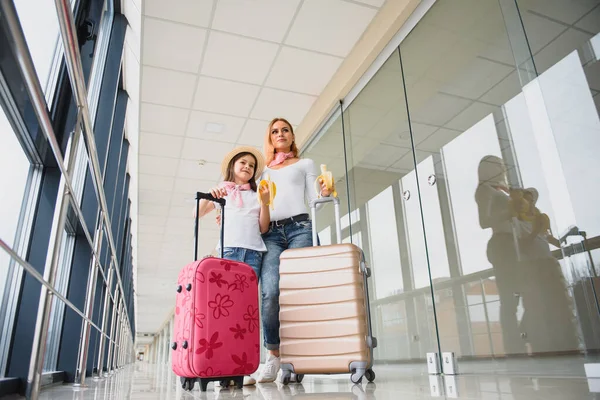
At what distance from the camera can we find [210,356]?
160 cm

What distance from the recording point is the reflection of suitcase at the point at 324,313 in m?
1.68

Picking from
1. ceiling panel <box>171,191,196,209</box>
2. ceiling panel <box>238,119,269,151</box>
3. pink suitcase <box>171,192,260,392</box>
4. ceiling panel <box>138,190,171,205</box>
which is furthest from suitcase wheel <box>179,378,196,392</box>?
ceiling panel <box>138,190,171,205</box>

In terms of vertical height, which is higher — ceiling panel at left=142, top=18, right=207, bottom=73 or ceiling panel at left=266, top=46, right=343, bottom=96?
ceiling panel at left=142, top=18, right=207, bottom=73

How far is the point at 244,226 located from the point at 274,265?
24 cm

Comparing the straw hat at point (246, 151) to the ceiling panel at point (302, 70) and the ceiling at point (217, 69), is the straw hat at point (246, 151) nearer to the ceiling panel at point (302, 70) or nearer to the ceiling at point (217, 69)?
the ceiling at point (217, 69)

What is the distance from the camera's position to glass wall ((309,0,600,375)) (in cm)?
172

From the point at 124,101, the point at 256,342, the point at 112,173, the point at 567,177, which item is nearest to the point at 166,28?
the point at 124,101

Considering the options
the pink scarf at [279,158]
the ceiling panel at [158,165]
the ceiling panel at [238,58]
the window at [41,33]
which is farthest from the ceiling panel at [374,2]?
the ceiling panel at [158,165]

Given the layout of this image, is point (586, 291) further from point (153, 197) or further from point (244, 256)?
point (153, 197)

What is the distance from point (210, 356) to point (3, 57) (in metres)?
1.20

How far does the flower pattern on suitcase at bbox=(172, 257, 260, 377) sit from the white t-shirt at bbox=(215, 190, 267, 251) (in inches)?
8.5

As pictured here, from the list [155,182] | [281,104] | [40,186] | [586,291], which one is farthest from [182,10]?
[155,182]

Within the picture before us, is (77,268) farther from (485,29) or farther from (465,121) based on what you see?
(485,29)

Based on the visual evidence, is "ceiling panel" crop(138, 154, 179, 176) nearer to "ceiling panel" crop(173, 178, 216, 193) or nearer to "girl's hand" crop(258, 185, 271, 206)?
"ceiling panel" crop(173, 178, 216, 193)
